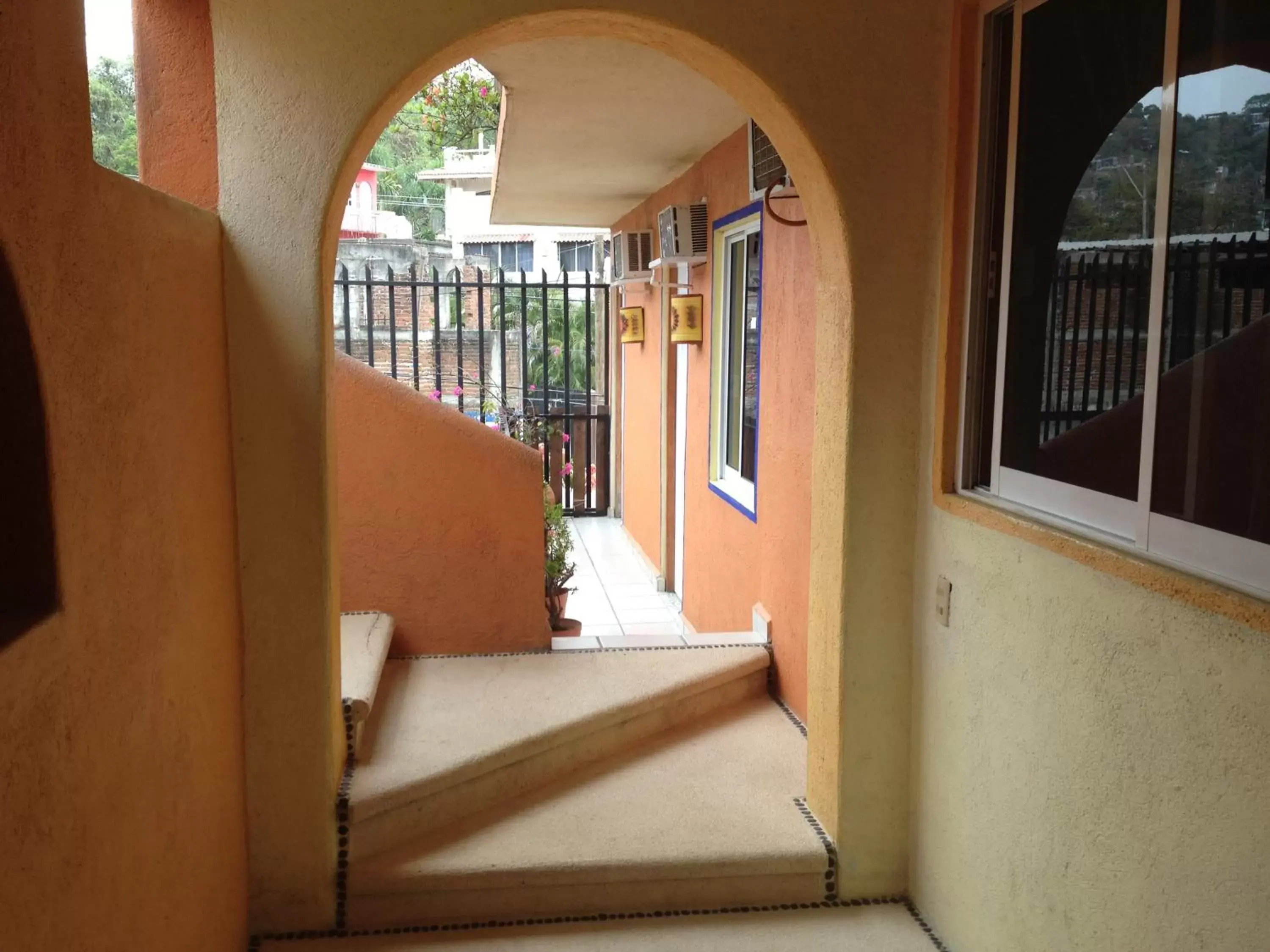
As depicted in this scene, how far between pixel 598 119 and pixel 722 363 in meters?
1.55

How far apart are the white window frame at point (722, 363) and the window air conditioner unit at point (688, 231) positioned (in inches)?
4.0

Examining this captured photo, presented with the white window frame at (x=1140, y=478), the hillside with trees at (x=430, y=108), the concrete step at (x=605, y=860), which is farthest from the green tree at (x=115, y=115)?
the white window frame at (x=1140, y=478)

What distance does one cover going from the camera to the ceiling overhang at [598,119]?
3.96m

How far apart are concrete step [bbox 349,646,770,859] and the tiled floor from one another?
1.16 metres

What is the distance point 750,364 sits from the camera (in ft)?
17.7

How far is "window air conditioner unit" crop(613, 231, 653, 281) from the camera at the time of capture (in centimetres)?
765

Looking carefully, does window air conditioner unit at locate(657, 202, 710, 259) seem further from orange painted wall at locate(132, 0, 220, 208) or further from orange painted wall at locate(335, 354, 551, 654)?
orange painted wall at locate(132, 0, 220, 208)

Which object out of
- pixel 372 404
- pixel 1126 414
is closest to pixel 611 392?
pixel 372 404

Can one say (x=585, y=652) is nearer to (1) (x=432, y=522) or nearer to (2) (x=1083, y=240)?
(1) (x=432, y=522)

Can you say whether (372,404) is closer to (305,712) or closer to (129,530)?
(305,712)

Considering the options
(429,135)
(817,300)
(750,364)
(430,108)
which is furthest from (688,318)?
(429,135)

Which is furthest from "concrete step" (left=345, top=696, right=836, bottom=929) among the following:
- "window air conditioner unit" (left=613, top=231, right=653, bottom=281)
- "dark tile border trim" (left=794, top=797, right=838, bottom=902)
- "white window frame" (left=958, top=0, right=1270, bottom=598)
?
"window air conditioner unit" (left=613, top=231, right=653, bottom=281)

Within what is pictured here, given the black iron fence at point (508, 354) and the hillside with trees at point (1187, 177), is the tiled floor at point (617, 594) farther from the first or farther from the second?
the hillside with trees at point (1187, 177)

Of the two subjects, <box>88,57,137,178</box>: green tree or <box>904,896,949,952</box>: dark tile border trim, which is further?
<box>88,57,137,178</box>: green tree
